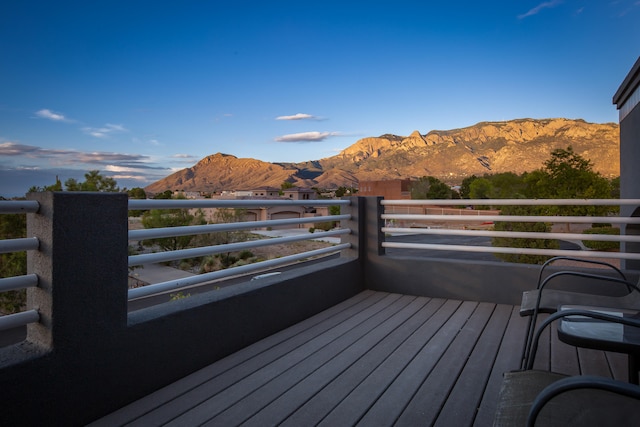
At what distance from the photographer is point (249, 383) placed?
2258mm

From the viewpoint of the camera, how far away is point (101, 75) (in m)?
49.4

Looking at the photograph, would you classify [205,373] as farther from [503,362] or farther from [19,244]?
[503,362]

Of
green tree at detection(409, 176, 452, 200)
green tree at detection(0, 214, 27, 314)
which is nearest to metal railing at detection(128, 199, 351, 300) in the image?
green tree at detection(0, 214, 27, 314)

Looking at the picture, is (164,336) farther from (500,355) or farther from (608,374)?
(608,374)

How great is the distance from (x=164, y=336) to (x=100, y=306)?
453 mm

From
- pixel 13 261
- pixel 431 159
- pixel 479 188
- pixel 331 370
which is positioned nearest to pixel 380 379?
pixel 331 370

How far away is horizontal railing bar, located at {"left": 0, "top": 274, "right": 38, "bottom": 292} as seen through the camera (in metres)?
1.62

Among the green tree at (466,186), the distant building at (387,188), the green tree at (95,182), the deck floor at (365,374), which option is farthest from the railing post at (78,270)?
the green tree at (466,186)

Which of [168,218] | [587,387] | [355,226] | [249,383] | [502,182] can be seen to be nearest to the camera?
[587,387]

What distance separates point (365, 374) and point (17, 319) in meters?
1.78

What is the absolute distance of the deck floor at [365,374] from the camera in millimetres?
1915

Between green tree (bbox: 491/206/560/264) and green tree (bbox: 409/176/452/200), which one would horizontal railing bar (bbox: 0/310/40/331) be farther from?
green tree (bbox: 409/176/452/200)

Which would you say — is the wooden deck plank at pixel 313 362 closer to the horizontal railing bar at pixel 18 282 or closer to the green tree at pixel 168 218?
the horizontal railing bar at pixel 18 282

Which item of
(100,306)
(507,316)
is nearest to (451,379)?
(507,316)
